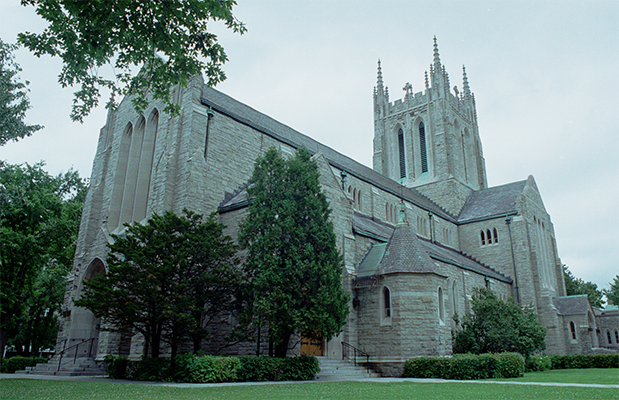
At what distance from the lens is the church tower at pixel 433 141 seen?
4309 cm

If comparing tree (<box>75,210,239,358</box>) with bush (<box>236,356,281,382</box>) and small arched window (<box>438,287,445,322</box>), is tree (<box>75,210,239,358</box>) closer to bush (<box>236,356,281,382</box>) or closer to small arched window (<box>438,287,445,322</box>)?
bush (<box>236,356,281,382</box>)

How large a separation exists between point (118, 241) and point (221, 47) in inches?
356

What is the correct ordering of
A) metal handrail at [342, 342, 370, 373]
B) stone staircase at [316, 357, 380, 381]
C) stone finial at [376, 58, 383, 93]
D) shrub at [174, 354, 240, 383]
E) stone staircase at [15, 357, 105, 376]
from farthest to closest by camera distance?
stone finial at [376, 58, 383, 93] < metal handrail at [342, 342, 370, 373] < stone staircase at [15, 357, 105, 376] < stone staircase at [316, 357, 380, 381] < shrub at [174, 354, 240, 383]

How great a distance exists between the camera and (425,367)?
57.9 ft

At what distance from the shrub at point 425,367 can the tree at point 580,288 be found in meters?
40.5

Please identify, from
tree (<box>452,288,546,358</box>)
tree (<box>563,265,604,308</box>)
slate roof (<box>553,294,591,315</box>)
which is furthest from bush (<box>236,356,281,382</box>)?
tree (<box>563,265,604,308</box>)

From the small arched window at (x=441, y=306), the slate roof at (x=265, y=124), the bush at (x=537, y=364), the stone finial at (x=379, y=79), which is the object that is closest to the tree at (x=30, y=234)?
the slate roof at (x=265, y=124)

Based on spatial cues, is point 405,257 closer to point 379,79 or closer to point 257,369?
point 257,369

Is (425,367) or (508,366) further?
(508,366)

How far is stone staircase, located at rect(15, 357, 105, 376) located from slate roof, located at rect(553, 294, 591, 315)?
31.9 meters

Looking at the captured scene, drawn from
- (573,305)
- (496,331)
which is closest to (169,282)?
(496,331)

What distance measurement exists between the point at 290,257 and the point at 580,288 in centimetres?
4802

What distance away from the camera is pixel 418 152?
1813 inches

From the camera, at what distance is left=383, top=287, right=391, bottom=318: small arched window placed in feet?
64.8
